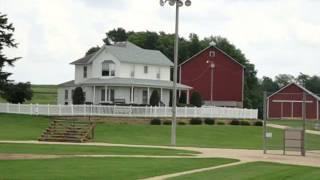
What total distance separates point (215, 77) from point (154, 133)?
41112 mm

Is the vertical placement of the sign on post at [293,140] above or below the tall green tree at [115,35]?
below

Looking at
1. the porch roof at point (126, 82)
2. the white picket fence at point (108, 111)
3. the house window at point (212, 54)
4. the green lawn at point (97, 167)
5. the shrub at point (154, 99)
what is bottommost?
the green lawn at point (97, 167)

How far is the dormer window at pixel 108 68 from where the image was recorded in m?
70.6

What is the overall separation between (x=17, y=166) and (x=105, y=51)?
1924 inches

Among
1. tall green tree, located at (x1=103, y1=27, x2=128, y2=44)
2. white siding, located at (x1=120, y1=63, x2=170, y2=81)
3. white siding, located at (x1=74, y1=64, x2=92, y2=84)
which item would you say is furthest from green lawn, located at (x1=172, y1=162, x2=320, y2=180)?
tall green tree, located at (x1=103, y1=27, x2=128, y2=44)

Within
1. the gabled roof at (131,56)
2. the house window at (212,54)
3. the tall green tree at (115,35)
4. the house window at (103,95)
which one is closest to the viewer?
the house window at (103,95)

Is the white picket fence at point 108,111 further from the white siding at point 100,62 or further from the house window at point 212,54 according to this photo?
the house window at point 212,54

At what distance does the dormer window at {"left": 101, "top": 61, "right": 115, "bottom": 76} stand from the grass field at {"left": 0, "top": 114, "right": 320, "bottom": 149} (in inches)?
495

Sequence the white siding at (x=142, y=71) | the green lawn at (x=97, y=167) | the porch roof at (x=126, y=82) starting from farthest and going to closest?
the white siding at (x=142, y=71)
the porch roof at (x=126, y=82)
the green lawn at (x=97, y=167)

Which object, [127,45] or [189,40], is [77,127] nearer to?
[127,45]

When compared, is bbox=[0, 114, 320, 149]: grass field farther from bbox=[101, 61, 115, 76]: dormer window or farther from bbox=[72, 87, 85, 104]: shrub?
bbox=[101, 61, 115, 76]: dormer window

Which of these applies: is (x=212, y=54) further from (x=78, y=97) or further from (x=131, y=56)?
(x=78, y=97)

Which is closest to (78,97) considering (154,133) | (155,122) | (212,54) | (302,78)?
(155,122)

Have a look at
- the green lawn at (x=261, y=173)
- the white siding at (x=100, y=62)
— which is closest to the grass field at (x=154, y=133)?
the white siding at (x=100, y=62)
